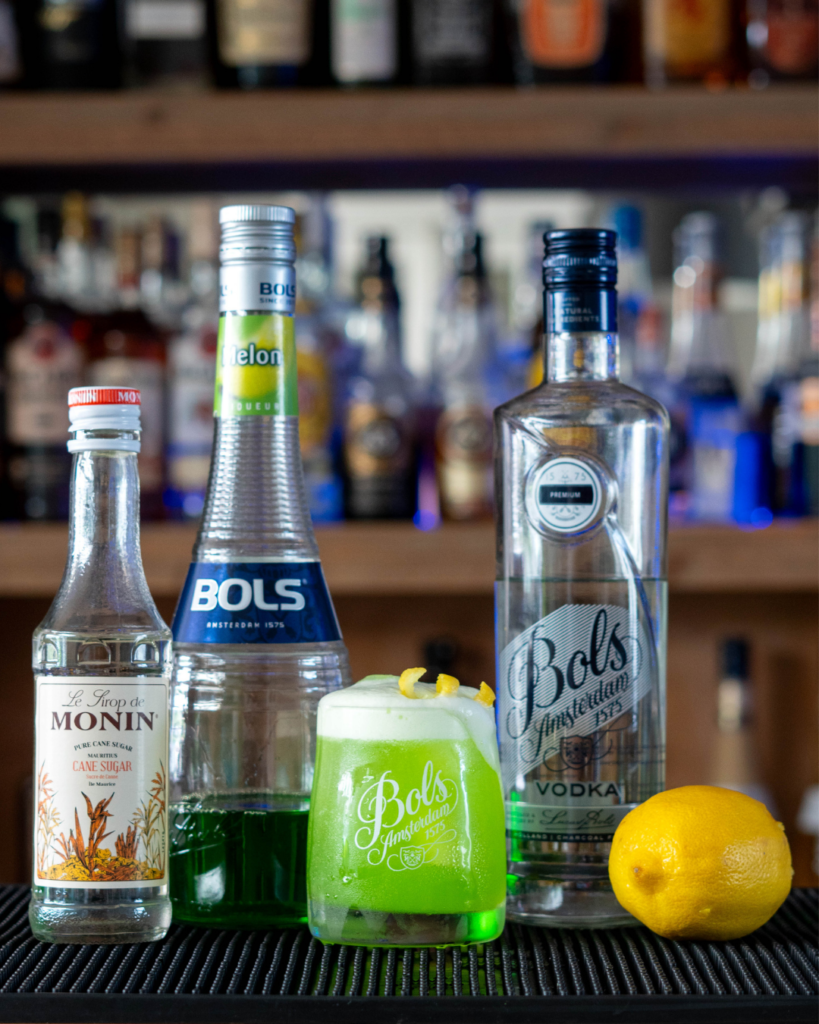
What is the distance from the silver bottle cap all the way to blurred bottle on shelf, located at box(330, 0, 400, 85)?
84cm

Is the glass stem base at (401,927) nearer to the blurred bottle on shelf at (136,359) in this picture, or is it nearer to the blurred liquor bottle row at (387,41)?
the blurred bottle on shelf at (136,359)

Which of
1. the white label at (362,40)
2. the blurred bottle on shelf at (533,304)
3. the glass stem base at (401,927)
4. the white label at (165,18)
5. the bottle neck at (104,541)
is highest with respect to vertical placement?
the white label at (165,18)

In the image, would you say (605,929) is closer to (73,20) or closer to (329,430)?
(329,430)

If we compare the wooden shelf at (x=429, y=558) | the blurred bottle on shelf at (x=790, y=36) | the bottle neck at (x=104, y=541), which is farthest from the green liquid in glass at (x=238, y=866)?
the blurred bottle on shelf at (x=790, y=36)

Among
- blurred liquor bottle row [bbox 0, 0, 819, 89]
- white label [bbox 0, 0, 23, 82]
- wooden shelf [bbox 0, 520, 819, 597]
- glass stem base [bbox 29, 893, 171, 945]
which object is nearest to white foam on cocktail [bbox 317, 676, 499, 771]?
glass stem base [bbox 29, 893, 171, 945]

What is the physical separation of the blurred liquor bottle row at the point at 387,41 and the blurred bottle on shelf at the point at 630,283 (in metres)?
0.15

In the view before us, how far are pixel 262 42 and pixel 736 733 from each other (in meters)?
0.95

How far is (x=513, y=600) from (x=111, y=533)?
0.60 ft

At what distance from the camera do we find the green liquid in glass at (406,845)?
0.48 m

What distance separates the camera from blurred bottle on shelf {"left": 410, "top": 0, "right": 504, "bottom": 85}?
1310mm

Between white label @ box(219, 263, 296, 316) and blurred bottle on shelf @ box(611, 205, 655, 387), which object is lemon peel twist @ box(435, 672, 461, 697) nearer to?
white label @ box(219, 263, 296, 316)

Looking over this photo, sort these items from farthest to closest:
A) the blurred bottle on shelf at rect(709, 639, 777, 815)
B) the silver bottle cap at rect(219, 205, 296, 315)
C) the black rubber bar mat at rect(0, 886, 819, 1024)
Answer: the blurred bottle on shelf at rect(709, 639, 777, 815) < the silver bottle cap at rect(219, 205, 296, 315) < the black rubber bar mat at rect(0, 886, 819, 1024)

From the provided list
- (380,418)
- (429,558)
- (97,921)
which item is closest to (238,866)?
(97,921)

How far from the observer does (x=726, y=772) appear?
1.49 meters
